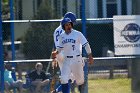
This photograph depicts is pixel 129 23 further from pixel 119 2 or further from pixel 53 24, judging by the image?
pixel 119 2

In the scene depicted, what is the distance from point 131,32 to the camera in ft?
44.2

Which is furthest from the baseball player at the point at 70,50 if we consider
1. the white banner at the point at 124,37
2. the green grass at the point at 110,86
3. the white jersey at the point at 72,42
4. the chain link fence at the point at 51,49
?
the green grass at the point at 110,86

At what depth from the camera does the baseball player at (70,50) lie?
11.0m

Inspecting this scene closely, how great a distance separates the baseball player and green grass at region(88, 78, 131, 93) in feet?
8.64

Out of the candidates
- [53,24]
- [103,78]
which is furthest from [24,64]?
[103,78]

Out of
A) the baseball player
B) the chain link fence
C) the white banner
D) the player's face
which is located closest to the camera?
the player's face

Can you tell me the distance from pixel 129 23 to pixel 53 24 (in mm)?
1793

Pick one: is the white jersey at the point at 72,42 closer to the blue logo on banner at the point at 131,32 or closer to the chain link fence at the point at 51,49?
the chain link fence at the point at 51,49

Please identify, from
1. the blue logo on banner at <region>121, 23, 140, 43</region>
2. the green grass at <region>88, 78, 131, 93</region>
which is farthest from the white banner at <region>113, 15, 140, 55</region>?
A: the green grass at <region>88, 78, 131, 93</region>

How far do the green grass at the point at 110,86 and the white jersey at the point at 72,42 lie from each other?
109 inches

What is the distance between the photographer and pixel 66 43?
11055 mm

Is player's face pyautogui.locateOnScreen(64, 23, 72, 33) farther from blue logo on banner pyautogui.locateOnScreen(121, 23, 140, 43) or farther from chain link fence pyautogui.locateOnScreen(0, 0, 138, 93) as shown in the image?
blue logo on banner pyautogui.locateOnScreen(121, 23, 140, 43)

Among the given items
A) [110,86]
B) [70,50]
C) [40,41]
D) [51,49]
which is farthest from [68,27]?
[110,86]

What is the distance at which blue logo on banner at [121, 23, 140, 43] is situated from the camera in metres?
13.4
